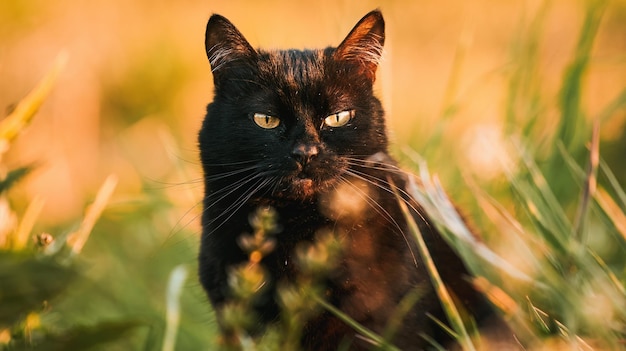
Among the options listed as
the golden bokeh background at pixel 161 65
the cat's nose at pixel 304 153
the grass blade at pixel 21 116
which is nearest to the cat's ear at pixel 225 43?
the cat's nose at pixel 304 153

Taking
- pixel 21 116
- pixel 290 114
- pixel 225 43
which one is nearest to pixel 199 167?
pixel 225 43

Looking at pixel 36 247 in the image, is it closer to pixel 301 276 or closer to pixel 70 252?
pixel 70 252

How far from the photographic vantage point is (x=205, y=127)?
1.81 meters

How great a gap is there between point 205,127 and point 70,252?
0.56 meters

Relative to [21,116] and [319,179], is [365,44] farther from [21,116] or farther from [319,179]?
[21,116]

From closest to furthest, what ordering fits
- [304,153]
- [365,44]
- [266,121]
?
1. [304,153]
2. [266,121]
3. [365,44]

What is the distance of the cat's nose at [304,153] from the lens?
5.21 feet

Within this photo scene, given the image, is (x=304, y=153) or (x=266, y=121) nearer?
(x=304, y=153)

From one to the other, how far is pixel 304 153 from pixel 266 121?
0.16 m

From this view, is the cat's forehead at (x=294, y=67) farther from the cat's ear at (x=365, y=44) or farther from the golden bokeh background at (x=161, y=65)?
the golden bokeh background at (x=161, y=65)

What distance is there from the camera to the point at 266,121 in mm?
1696

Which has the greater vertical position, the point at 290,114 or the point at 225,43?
the point at 225,43

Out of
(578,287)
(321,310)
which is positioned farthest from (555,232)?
(321,310)

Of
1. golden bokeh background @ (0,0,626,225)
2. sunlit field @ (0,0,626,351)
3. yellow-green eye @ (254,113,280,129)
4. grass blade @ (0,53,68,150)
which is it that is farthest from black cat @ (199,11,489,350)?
golden bokeh background @ (0,0,626,225)
